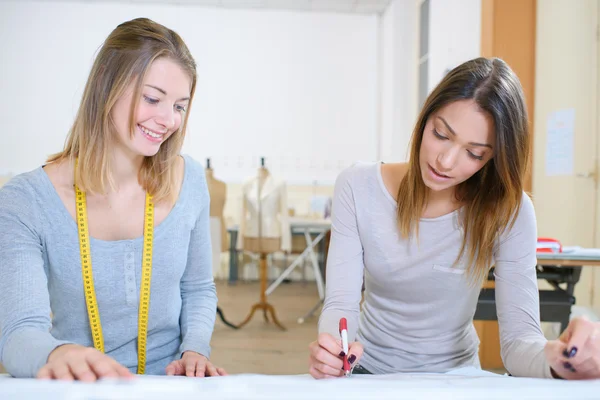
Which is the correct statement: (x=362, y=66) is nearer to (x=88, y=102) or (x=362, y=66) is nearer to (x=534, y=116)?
(x=534, y=116)

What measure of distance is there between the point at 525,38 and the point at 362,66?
4454 mm

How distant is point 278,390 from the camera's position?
0.73 meters

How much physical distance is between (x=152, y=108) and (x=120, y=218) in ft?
0.80

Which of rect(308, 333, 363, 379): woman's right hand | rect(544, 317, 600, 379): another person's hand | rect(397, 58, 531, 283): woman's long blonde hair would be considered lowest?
rect(308, 333, 363, 379): woman's right hand

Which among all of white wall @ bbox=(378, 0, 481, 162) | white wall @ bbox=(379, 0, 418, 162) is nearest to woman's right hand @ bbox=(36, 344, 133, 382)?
white wall @ bbox=(378, 0, 481, 162)

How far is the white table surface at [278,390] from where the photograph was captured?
694 mm

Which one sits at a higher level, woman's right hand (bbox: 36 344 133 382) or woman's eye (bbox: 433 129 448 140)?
woman's eye (bbox: 433 129 448 140)

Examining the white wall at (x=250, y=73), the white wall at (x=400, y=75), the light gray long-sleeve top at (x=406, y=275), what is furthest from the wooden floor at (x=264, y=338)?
the white wall at (x=250, y=73)

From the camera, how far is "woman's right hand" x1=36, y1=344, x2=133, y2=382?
2.58 feet

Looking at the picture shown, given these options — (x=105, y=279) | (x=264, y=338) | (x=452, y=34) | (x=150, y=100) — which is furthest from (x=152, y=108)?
(x=452, y=34)

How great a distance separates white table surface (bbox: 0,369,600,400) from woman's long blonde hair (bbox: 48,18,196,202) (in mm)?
513

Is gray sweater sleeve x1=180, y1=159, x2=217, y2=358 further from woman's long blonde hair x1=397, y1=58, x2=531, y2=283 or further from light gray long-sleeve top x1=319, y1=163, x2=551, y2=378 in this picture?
woman's long blonde hair x1=397, y1=58, x2=531, y2=283

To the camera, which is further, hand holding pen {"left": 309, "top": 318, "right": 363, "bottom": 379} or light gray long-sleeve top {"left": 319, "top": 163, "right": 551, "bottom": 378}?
light gray long-sleeve top {"left": 319, "top": 163, "right": 551, "bottom": 378}

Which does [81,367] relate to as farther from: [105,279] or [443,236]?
[443,236]
